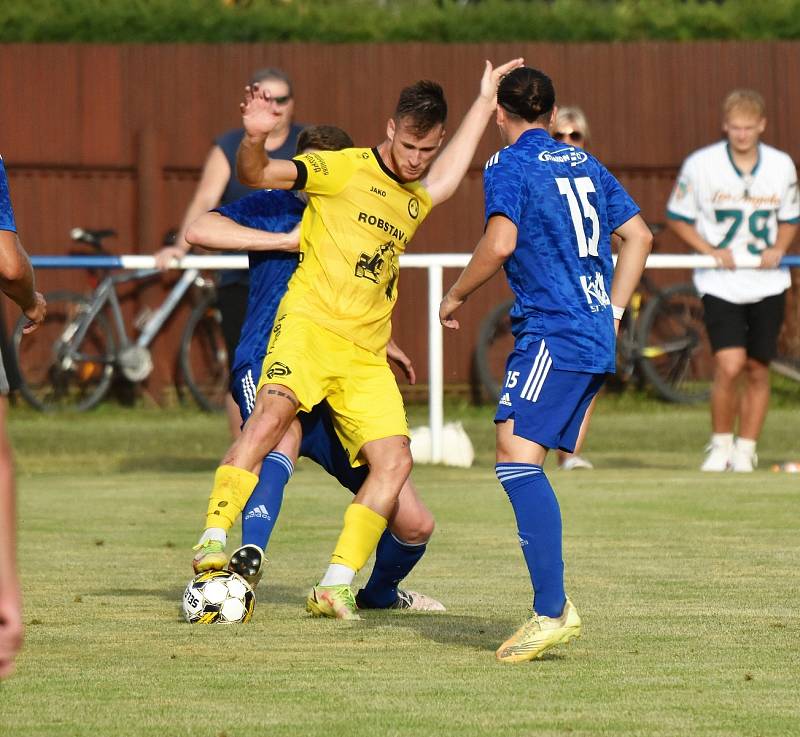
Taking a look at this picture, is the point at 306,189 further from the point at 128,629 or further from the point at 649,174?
the point at 649,174

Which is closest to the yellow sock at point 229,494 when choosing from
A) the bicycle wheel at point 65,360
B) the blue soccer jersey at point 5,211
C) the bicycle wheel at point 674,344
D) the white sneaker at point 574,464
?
the blue soccer jersey at point 5,211

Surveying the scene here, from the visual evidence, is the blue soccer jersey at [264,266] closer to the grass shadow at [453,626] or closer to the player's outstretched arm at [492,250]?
the grass shadow at [453,626]

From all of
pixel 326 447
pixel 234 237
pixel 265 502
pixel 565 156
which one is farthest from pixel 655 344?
pixel 565 156

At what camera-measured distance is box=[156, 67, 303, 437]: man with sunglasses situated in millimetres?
9281

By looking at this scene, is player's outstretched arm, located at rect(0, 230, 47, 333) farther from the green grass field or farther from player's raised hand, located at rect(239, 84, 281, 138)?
player's raised hand, located at rect(239, 84, 281, 138)

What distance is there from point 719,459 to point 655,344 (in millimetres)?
4204

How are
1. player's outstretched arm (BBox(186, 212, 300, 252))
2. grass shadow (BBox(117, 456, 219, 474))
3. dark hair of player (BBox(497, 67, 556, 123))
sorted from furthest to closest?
grass shadow (BBox(117, 456, 219, 474)), player's outstretched arm (BBox(186, 212, 300, 252)), dark hair of player (BBox(497, 67, 556, 123))

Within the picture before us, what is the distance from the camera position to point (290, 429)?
7070 mm

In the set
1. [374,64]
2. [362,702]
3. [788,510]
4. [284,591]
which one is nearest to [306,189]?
[284,591]

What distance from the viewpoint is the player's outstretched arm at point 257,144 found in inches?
252

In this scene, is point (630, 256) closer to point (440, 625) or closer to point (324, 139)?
point (440, 625)

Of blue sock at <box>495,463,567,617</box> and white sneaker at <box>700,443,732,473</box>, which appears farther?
white sneaker at <box>700,443,732,473</box>

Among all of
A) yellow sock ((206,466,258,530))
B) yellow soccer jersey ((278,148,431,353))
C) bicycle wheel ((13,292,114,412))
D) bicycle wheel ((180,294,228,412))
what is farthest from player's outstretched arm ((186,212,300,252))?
bicycle wheel ((180,294,228,412))

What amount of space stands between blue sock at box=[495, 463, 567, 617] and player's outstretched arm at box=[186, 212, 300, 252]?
1.84 meters
